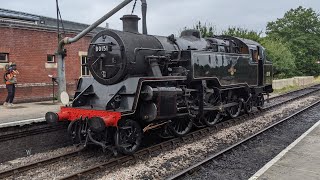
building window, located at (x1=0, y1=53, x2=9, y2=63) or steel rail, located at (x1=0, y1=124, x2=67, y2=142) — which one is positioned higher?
building window, located at (x1=0, y1=53, x2=9, y2=63)

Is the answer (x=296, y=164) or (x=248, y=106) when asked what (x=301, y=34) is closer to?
(x=248, y=106)

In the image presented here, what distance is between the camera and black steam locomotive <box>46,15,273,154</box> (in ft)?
24.9

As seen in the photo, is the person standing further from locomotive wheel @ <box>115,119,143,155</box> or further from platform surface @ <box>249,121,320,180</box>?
platform surface @ <box>249,121,320,180</box>

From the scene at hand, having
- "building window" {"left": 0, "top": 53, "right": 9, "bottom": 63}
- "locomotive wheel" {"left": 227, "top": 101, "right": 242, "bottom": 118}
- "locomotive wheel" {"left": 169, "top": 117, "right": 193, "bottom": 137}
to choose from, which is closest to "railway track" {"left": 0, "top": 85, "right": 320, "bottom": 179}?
"locomotive wheel" {"left": 169, "top": 117, "right": 193, "bottom": 137}

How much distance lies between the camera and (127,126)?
7461 millimetres

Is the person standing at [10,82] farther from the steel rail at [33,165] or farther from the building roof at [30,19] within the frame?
the steel rail at [33,165]

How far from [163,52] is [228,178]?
3.84 meters

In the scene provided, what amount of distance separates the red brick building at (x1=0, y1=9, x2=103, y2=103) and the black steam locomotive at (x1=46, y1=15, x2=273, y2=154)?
7.13m

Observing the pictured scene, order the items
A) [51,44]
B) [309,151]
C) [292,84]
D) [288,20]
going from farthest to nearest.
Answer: [288,20] → [292,84] → [51,44] → [309,151]

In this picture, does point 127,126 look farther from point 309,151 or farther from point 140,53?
point 309,151

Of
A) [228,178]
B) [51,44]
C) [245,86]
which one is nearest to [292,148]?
[228,178]

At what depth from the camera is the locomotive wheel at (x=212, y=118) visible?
10.7 meters

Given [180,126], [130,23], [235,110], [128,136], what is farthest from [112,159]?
[235,110]

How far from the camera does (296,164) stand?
6652 mm
